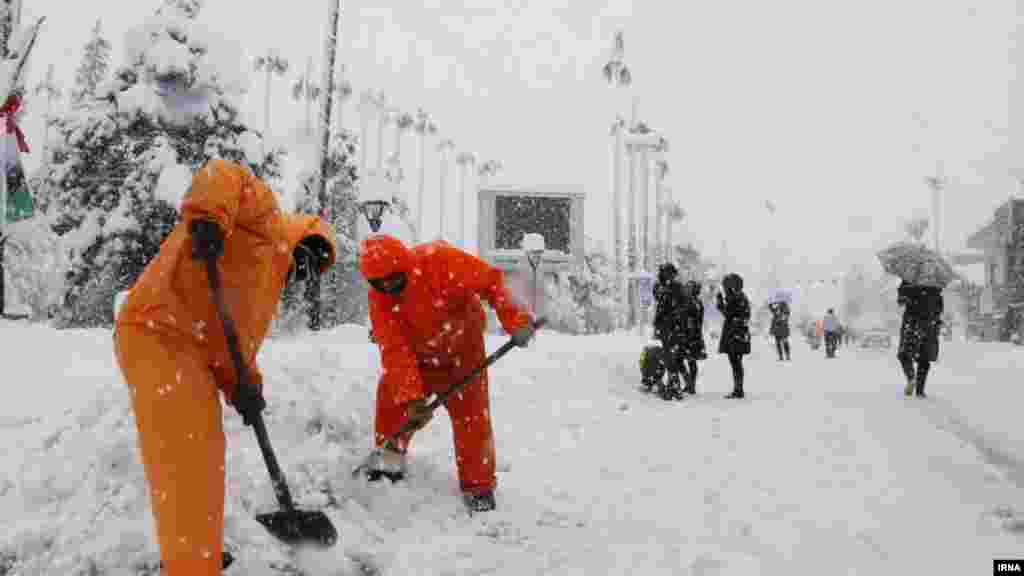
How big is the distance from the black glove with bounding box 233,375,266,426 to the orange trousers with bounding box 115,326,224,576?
169mm

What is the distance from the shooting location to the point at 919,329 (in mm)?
10477

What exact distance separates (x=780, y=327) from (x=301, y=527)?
1948cm

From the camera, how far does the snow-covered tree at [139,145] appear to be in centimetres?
1894

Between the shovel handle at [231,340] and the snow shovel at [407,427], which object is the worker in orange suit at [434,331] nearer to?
the snow shovel at [407,427]

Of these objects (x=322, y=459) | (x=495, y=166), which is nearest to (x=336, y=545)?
(x=322, y=459)

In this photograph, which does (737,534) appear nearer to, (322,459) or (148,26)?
(322,459)

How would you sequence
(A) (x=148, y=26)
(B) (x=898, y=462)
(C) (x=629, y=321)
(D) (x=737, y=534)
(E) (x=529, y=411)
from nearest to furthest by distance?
(D) (x=737, y=534)
(B) (x=898, y=462)
(E) (x=529, y=411)
(A) (x=148, y=26)
(C) (x=629, y=321)

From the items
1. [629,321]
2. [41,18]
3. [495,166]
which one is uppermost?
[495,166]

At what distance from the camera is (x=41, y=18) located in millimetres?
A: 10977

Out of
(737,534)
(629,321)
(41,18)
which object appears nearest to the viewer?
(737,534)

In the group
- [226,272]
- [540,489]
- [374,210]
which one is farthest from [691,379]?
[226,272]

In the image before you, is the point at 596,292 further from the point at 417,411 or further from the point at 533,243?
the point at 417,411

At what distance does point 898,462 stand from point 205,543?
201 inches

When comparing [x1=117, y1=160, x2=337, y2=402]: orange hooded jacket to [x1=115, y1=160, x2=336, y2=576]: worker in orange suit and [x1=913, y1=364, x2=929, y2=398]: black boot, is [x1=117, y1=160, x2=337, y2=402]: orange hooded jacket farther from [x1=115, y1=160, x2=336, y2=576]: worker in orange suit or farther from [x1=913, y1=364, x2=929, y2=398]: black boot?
[x1=913, y1=364, x2=929, y2=398]: black boot
